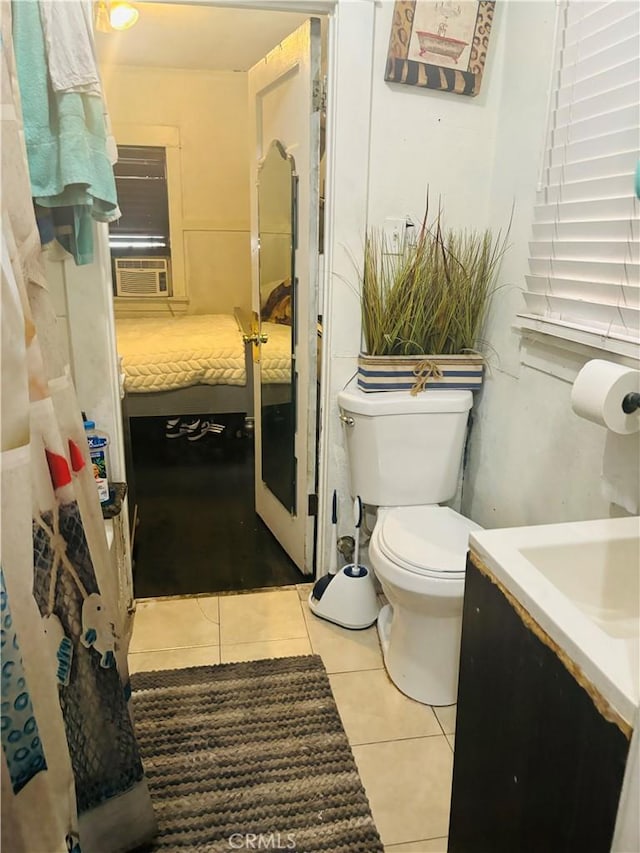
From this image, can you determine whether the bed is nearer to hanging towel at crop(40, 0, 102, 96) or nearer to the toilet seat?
the toilet seat

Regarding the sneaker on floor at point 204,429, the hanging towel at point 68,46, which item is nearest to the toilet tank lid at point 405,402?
the hanging towel at point 68,46

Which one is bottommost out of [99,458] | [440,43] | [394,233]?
[99,458]

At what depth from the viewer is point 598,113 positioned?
1.50 metres

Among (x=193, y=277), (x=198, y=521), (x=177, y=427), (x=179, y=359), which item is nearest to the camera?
(x=198, y=521)

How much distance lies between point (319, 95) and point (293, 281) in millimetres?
649

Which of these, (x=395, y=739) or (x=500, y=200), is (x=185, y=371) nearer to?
(x=500, y=200)

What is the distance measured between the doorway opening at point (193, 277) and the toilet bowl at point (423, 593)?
26.7 inches

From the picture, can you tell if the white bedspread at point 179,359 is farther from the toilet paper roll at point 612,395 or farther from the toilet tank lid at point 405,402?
the toilet paper roll at point 612,395

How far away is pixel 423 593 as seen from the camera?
5.75ft

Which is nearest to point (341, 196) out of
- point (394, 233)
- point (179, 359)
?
point (394, 233)

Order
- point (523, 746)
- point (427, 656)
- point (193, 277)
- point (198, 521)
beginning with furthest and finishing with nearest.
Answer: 1. point (193, 277)
2. point (198, 521)
3. point (427, 656)
4. point (523, 746)

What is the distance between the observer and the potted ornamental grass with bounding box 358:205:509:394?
2.08 meters

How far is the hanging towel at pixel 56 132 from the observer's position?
1424 millimetres

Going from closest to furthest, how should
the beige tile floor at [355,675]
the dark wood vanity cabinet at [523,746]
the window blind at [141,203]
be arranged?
1. the dark wood vanity cabinet at [523,746]
2. the beige tile floor at [355,675]
3. the window blind at [141,203]
